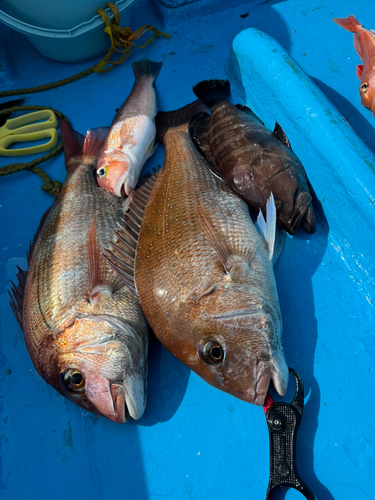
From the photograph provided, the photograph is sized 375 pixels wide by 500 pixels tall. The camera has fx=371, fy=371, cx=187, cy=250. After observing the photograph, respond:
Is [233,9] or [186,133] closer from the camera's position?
[186,133]

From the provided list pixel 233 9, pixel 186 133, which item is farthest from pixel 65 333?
pixel 233 9

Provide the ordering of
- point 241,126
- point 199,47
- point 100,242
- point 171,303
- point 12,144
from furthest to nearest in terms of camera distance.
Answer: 1. point 199,47
2. point 12,144
3. point 241,126
4. point 100,242
5. point 171,303

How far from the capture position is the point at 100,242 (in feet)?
6.88

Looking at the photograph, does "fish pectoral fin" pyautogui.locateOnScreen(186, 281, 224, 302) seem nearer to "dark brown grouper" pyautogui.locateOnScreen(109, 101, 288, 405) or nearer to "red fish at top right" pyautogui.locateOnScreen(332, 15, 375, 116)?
"dark brown grouper" pyautogui.locateOnScreen(109, 101, 288, 405)

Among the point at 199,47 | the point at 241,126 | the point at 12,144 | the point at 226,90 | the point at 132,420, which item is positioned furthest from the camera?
the point at 199,47

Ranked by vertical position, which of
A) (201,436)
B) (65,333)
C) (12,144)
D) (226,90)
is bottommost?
(201,436)

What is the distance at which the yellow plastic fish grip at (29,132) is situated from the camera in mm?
2936

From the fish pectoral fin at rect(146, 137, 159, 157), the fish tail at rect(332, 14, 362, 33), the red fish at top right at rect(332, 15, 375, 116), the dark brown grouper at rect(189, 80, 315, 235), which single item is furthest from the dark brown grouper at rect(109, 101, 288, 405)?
the fish tail at rect(332, 14, 362, 33)

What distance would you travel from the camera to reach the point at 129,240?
6.60 feet

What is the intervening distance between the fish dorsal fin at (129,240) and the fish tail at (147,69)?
3.83 feet

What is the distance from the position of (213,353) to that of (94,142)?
1837 millimetres

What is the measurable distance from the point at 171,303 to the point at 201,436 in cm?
65

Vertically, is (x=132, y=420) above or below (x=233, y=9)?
below

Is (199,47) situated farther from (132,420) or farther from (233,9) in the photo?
(132,420)
